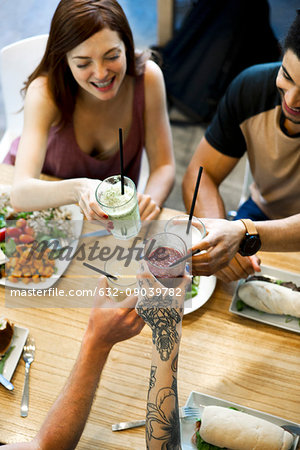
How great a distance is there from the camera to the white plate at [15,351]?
145 cm

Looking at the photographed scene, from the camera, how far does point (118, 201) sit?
1431 mm

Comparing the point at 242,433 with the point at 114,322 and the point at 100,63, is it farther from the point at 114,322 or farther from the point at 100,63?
the point at 100,63

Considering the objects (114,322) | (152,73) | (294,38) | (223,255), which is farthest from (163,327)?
(152,73)

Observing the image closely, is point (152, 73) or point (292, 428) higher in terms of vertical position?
point (152, 73)

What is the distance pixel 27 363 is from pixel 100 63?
3.58 ft

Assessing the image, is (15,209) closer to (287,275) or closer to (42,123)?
(42,123)

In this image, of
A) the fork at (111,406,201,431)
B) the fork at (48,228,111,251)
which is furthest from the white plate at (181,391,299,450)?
the fork at (48,228,111,251)

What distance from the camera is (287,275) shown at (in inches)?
66.2

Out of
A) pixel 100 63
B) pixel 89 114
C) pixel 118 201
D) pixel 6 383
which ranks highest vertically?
pixel 100 63

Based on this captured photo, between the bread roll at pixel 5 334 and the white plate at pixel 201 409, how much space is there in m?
0.58

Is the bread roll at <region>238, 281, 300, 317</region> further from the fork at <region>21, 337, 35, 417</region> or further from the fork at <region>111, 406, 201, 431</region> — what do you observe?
the fork at <region>21, 337, 35, 417</region>

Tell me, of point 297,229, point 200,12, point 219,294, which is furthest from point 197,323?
point 200,12

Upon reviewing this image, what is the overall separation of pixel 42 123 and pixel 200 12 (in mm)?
2271

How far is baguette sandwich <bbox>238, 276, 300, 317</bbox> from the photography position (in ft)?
5.05
